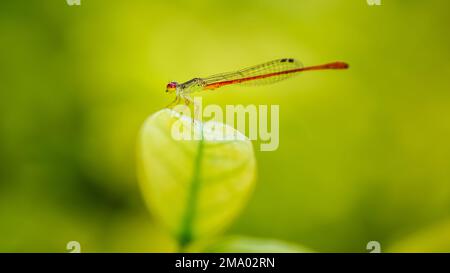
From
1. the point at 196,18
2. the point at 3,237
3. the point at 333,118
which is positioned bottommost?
the point at 3,237

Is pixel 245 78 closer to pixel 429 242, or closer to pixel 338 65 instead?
pixel 338 65

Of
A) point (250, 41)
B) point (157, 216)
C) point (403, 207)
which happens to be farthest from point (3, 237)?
point (403, 207)

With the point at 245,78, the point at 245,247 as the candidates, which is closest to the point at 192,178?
the point at 245,247

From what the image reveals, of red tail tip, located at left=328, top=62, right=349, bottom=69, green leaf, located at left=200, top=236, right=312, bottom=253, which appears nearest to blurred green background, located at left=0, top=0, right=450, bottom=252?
red tail tip, located at left=328, top=62, right=349, bottom=69

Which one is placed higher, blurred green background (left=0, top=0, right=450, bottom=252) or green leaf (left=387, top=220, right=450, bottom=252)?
blurred green background (left=0, top=0, right=450, bottom=252)

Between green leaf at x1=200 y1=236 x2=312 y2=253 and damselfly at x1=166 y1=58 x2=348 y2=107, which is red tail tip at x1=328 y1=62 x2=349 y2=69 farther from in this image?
green leaf at x1=200 y1=236 x2=312 y2=253

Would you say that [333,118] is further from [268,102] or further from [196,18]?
[196,18]
